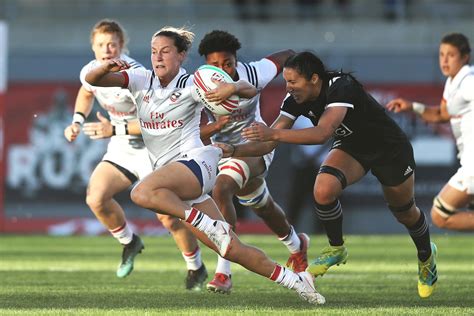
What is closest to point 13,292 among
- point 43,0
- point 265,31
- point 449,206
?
point 449,206

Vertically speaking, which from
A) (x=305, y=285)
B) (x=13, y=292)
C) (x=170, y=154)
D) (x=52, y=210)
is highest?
(x=170, y=154)

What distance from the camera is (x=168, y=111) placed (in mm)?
8375

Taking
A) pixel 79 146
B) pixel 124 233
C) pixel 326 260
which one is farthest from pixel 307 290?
pixel 79 146

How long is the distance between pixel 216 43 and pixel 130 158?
76.6 inches

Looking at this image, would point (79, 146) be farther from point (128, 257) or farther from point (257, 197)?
point (257, 197)

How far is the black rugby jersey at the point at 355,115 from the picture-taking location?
8461 mm

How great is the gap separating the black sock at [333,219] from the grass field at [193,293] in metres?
0.44

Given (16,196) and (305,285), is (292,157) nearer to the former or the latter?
(16,196)

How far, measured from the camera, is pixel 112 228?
10812mm

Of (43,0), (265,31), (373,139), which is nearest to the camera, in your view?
(373,139)

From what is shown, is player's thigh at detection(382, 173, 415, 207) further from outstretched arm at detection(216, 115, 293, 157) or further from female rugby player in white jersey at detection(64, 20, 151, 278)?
female rugby player in white jersey at detection(64, 20, 151, 278)

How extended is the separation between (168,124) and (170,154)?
8.8 inches

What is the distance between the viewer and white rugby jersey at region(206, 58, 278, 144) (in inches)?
374

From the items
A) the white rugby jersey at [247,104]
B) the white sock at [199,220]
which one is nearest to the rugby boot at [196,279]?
the white rugby jersey at [247,104]
